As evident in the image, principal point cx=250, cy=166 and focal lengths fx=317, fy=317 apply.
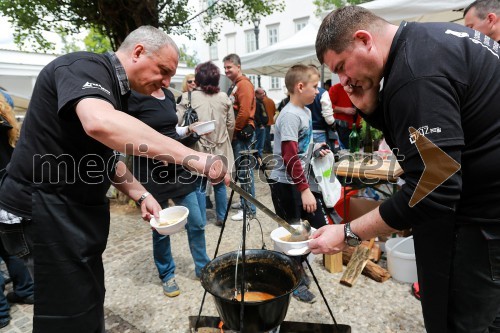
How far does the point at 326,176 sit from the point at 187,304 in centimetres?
197

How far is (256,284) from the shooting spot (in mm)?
2602

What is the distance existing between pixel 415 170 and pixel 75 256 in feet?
5.73

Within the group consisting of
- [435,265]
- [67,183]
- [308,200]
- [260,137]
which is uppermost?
[67,183]

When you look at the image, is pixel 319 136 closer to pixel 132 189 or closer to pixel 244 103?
pixel 244 103

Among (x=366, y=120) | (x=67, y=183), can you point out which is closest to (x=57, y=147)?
(x=67, y=183)

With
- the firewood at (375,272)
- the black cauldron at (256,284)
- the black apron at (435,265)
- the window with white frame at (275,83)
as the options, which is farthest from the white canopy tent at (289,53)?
the window with white frame at (275,83)

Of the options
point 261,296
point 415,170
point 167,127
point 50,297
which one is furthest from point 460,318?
point 167,127

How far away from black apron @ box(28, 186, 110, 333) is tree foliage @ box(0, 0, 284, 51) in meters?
5.58

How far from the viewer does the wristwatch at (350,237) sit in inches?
63.2

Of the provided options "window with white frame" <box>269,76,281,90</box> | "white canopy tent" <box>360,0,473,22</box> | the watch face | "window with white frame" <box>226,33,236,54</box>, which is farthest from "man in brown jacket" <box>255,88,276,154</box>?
"window with white frame" <box>226,33,236,54</box>

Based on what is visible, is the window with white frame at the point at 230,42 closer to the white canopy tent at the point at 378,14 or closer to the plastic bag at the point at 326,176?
the white canopy tent at the point at 378,14

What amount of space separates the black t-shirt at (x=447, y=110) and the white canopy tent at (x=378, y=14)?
3.36m

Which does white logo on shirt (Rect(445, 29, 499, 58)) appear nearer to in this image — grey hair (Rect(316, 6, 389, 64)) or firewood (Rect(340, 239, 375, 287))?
grey hair (Rect(316, 6, 389, 64))

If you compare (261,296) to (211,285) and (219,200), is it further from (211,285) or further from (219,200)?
(219,200)
